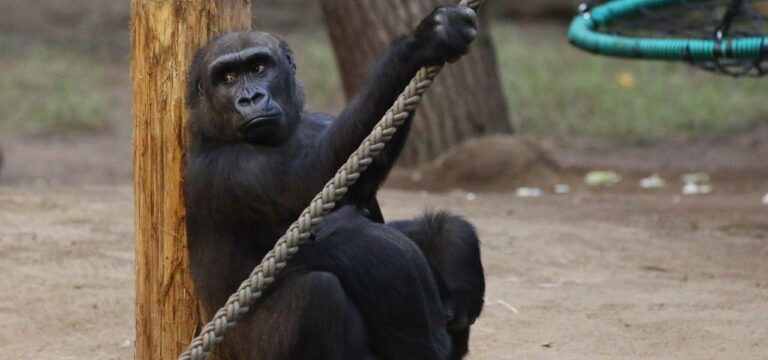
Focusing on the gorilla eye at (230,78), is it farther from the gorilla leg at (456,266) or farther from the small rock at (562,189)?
the small rock at (562,189)

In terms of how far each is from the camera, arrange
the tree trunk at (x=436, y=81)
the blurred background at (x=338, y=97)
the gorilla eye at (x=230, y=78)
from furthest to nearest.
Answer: the blurred background at (x=338, y=97)
the tree trunk at (x=436, y=81)
the gorilla eye at (x=230, y=78)

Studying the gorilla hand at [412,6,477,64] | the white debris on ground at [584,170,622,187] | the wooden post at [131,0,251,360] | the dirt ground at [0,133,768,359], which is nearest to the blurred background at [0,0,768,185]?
the white debris on ground at [584,170,622,187]

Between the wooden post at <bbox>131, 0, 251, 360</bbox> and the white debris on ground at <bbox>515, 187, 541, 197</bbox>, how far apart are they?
452 centimetres

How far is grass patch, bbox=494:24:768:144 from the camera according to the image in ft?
37.6

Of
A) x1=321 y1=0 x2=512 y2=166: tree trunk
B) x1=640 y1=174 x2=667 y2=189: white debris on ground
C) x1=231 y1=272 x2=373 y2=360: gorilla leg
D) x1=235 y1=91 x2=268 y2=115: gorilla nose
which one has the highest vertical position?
x1=235 y1=91 x2=268 y2=115: gorilla nose

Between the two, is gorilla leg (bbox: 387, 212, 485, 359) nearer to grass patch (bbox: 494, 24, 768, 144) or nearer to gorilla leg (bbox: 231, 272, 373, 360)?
gorilla leg (bbox: 231, 272, 373, 360)

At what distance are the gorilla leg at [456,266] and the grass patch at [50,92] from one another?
8.97 meters

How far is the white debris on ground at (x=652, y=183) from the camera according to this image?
8.74m

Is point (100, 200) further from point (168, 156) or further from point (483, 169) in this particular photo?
point (168, 156)

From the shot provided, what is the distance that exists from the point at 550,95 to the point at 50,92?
18.3 ft

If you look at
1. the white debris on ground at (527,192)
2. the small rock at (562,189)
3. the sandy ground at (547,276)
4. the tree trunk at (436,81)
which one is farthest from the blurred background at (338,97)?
the sandy ground at (547,276)

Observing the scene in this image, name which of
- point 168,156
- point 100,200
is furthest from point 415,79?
point 100,200

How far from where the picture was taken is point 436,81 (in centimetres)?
843

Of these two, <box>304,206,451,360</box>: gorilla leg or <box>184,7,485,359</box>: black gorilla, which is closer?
<box>184,7,485,359</box>: black gorilla
